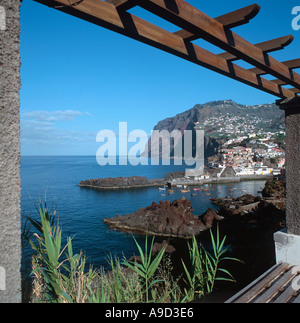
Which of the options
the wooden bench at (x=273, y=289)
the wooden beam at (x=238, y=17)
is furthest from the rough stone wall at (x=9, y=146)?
the wooden bench at (x=273, y=289)

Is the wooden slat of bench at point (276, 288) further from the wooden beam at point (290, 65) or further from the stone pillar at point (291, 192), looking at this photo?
the wooden beam at point (290, 65)

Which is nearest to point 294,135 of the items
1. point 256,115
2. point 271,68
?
point 271,68

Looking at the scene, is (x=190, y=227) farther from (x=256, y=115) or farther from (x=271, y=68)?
(x=256, y=115)

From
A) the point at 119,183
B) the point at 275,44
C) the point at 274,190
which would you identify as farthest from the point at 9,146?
the point at 119,183

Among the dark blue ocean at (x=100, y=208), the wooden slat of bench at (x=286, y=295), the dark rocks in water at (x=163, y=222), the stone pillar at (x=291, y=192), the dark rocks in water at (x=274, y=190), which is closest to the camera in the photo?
the wooden slat of bench at (x=286, y=295)

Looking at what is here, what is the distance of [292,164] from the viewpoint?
276cm

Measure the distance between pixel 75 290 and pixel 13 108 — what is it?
1.27 meters

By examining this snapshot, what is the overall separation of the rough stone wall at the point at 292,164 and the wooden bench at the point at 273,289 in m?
0.54

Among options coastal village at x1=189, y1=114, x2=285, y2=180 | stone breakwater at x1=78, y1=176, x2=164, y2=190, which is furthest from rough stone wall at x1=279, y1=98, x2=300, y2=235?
coastal village at x1=189, y1=114, x2=285, y2=180

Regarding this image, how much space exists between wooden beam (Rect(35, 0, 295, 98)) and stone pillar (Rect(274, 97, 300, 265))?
901mm

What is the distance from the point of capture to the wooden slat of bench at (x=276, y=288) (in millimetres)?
1817

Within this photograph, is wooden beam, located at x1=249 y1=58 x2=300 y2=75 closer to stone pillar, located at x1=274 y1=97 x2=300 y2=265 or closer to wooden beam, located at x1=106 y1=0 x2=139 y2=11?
stone pillar, located at x1=274 y1=97 x2=300 y2=265

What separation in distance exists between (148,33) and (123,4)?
0.81 feet

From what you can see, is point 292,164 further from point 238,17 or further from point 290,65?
point 238,17
